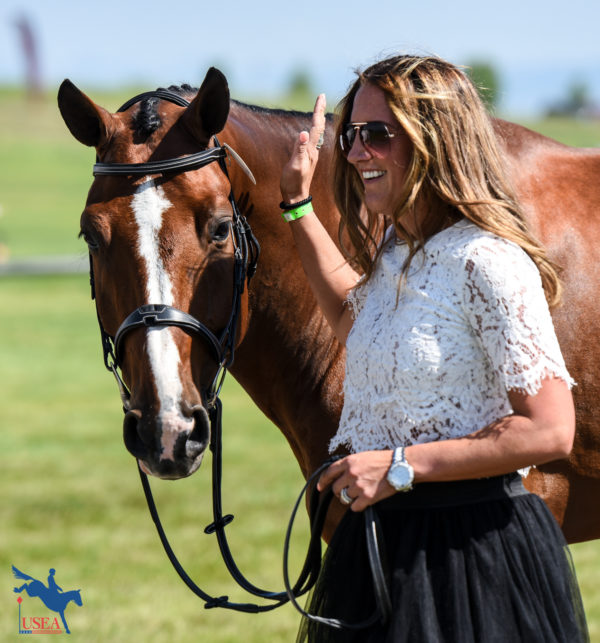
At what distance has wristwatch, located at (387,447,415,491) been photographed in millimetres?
1891

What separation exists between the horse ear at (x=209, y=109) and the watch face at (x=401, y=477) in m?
1.16

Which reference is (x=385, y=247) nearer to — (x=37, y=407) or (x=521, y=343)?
(x=521, y=343)

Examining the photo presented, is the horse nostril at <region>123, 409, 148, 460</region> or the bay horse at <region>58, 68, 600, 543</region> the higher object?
the bay horse at <region>58, 68, 600, 543</region>

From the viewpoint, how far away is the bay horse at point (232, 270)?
226 cm

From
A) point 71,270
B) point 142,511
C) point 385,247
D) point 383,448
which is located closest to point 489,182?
point 385,247

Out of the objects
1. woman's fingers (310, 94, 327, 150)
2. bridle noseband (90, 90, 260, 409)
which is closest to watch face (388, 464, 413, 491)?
bridle noseband (90, 90, 260, 409)

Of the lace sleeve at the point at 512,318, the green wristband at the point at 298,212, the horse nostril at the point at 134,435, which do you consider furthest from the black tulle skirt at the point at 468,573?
the green wristband at the point at 298,212

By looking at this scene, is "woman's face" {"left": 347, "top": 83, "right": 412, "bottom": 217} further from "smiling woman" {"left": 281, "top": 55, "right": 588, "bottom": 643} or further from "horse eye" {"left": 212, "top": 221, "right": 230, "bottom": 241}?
"horse eye" {"left": 212, "top": 221, "right": 230, "bottom": 241}

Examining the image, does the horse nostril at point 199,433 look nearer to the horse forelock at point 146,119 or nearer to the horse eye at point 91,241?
the horse eye at point 91,241

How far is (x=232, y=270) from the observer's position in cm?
250

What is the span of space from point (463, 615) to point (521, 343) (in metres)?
0.61

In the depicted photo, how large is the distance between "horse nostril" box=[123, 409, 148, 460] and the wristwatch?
67cm

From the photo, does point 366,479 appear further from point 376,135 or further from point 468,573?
point 376,135

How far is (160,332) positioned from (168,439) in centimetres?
28
